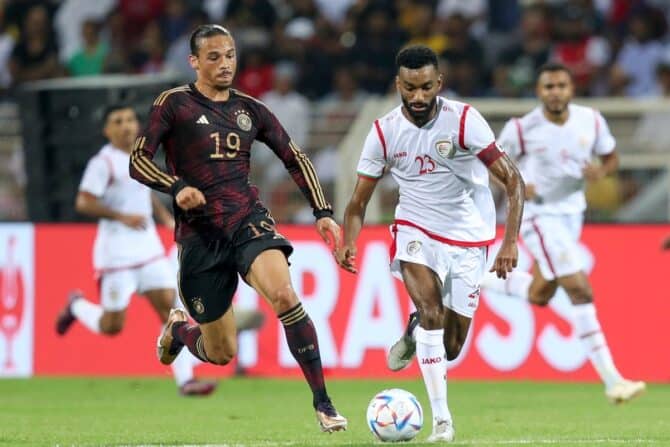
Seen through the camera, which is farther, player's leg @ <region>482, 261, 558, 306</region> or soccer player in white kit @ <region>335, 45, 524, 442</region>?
player's leg @ <region>482, 261, 558, 306</region>

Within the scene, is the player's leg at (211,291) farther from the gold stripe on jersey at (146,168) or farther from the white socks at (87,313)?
the white socks at (87,313)

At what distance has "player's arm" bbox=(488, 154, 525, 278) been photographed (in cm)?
905

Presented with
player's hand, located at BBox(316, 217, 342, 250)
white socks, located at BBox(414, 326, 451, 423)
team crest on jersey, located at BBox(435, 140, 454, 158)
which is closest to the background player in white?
team crest on jersey, located at BBox(435, 140, 454, 158)

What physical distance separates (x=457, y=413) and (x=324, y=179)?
5.59 meters

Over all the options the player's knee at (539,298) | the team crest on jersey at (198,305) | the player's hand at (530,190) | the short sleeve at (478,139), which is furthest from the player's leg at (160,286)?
the short sleeve at (478,139)

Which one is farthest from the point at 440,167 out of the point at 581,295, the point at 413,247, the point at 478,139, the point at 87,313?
the point at 87,313

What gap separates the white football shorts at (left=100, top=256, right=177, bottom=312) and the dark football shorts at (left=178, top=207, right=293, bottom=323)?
15.0 ft

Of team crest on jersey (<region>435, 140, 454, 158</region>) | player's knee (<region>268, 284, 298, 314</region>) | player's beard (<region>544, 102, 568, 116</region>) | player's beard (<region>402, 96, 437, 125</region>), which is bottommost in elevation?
player's knee (<region>268, 284, 298, 314</region>)

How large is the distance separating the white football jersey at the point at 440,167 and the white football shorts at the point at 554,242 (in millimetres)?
3107

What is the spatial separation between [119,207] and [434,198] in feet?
16.6

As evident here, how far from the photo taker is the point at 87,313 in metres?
14.6

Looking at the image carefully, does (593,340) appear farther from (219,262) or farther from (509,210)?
(219,262)

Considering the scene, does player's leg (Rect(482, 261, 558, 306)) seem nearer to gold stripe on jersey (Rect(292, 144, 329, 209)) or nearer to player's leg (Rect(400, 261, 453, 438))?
player's leg (Rect(400, 261, 453, 438))

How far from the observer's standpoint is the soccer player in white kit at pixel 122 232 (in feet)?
46.0
